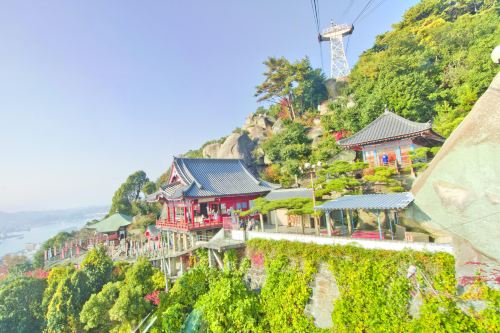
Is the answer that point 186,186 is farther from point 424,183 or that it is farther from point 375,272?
point 424,183

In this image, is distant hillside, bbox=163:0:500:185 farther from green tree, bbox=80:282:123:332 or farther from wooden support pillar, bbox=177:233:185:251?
green tree, bbox=80:282:123:332

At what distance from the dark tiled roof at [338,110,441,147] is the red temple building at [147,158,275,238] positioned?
9295mm

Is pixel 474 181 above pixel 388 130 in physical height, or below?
below

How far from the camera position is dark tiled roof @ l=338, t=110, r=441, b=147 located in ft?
54.2

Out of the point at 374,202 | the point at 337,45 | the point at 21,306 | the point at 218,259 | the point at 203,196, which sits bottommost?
the point at 21,306

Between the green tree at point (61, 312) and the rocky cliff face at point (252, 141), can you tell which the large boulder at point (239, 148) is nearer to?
the rocky cliff face at point (252, 141)

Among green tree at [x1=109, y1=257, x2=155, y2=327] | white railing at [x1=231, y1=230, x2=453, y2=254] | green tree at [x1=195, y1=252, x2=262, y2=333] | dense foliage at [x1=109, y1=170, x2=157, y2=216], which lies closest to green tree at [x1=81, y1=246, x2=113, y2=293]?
green tree at [x1=109, y1=257, x2=155, y2=327]

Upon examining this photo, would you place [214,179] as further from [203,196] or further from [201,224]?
[201,224]

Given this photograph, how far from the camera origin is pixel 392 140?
17.7 metres

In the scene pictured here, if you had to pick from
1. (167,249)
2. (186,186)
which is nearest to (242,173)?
(186,186)

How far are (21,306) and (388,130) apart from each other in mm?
30920

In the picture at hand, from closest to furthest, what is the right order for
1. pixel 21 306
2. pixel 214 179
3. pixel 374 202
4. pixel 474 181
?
pixel 474 181, pixel 374 202, pixel 21 306, pixel 214 179

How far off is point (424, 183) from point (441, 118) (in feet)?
67.0

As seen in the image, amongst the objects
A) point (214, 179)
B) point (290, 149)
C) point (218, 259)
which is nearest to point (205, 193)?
point (214, 179)
